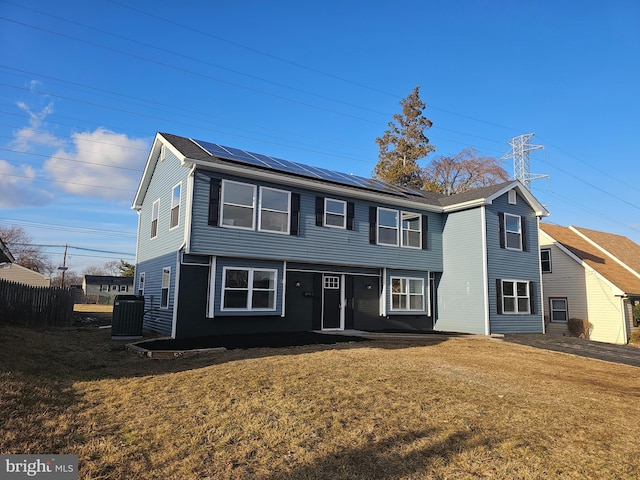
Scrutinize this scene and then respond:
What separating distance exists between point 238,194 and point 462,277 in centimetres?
1007

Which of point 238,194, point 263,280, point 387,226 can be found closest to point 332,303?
point 263,280

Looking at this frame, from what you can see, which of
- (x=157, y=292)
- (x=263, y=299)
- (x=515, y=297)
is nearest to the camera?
(x=263, y=299)

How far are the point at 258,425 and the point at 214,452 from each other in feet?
2.73

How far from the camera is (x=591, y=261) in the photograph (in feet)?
75.3

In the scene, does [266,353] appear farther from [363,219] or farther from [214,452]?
[363,219]

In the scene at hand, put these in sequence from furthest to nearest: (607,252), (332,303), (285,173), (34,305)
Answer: (607,252)
(34,305)
(332,303)
(285,173)

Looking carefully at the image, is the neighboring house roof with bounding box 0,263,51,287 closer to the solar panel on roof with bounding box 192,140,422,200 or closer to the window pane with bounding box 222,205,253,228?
the solar panel on roof with bounding box 192,140,422,200

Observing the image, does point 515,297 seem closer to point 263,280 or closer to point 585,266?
point 585,266

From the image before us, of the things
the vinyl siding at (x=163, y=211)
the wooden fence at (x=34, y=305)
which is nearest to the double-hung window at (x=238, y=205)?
the vinyl siding at (x=163, y=211)

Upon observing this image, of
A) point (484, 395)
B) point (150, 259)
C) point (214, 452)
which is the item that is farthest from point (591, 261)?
point (214, 452)

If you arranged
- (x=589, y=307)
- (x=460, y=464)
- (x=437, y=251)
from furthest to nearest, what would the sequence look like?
Answer: (x=589, y=307)
(x=437, y=251)
(x=460, y=464)

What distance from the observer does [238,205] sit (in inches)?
536

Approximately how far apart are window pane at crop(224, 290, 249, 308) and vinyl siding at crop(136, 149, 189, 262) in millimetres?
2205

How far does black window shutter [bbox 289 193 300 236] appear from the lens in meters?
14.5
